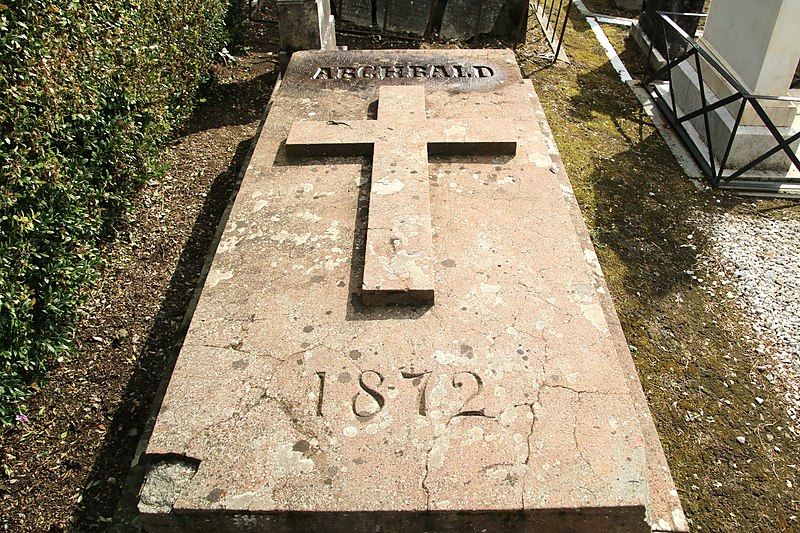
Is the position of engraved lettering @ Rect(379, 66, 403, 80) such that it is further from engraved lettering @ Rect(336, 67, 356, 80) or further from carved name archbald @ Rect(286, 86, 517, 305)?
carved name archbald @ Rect(286, 86, 517, 305)

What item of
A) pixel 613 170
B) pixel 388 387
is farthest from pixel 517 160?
pixel 613 170

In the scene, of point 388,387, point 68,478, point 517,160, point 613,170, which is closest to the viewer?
point 388,387

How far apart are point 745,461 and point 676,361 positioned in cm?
71

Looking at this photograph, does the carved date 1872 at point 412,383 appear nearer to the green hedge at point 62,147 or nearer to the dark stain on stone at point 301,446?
the dark stain on stone at point 301,446

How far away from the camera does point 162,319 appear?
3836 millimetres

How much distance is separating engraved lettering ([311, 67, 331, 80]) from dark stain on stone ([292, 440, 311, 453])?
3.14 m

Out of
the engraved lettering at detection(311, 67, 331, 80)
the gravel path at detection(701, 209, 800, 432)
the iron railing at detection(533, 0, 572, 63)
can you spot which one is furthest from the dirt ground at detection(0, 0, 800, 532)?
the iron railing at detection(533, 0, 572, 63)

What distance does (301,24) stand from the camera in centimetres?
580

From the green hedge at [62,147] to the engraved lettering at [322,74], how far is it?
1.37 metres

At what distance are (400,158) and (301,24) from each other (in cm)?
305

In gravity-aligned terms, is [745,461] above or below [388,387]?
below

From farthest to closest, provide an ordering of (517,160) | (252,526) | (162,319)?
(162,319) < (517,160) < (252,526)

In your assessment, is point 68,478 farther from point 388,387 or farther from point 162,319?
point 388,387

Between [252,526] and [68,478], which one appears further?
[68,478]
